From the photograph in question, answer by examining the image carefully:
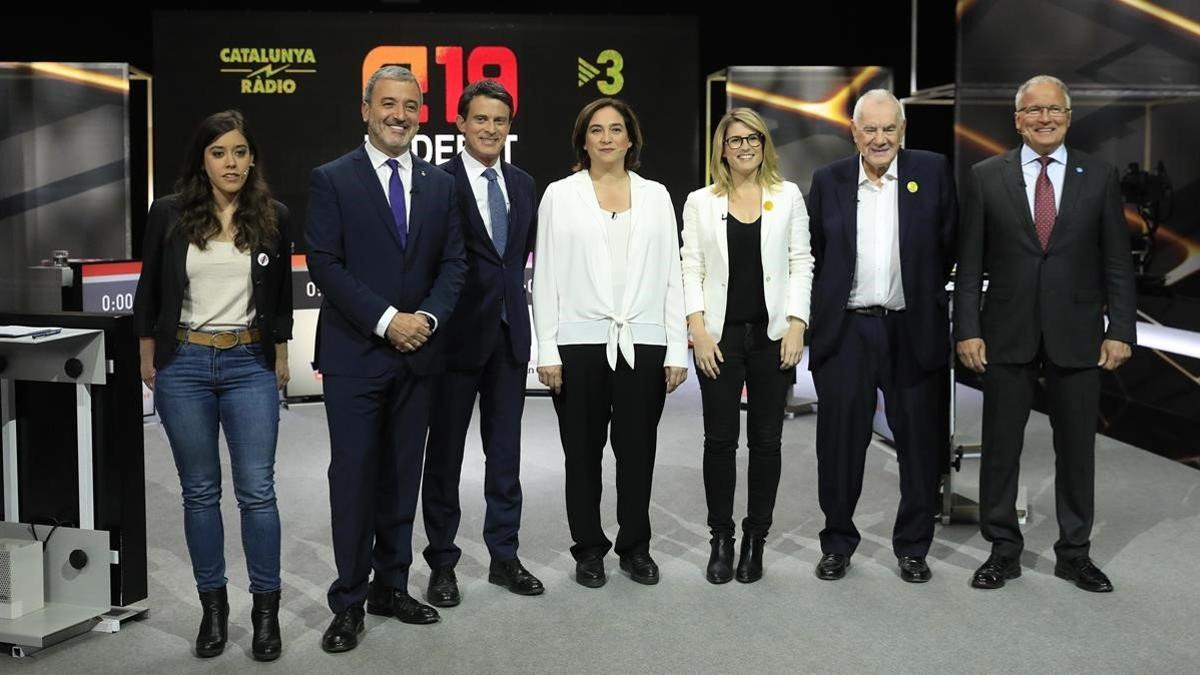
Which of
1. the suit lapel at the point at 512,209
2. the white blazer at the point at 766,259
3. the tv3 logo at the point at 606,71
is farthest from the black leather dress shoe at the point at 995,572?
the tv3 logo at the point at 606,71

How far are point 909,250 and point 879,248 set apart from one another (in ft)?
0.32

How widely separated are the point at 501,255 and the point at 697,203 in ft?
2.18

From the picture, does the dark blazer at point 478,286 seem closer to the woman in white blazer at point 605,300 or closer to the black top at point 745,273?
the woman in white blazer at point 605,300

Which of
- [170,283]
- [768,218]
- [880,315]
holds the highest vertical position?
[768,218]

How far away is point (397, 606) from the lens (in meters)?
3.57

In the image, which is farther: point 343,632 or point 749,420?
point 749,420

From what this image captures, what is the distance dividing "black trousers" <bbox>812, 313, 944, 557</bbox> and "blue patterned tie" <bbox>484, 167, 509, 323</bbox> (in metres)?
1.15

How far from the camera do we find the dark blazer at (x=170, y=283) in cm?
316

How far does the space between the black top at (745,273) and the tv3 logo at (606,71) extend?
15.7ft

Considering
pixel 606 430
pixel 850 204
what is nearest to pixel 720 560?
pixel 606 430

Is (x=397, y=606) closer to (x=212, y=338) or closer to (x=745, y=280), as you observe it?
(x=212, y=338)

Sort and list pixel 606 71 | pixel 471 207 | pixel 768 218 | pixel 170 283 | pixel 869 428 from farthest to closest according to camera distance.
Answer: pixel 606 71 → pixel 869 428 → pixel 768 218 → pixel 471 207 → pixel 170 283

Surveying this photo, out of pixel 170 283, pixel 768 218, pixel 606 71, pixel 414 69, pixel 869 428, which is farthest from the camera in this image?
pixel 606 71

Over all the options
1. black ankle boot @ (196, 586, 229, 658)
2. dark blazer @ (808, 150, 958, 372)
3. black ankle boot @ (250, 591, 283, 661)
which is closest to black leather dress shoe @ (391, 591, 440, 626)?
black ankle boot @ (250, 591, 283, 661)
